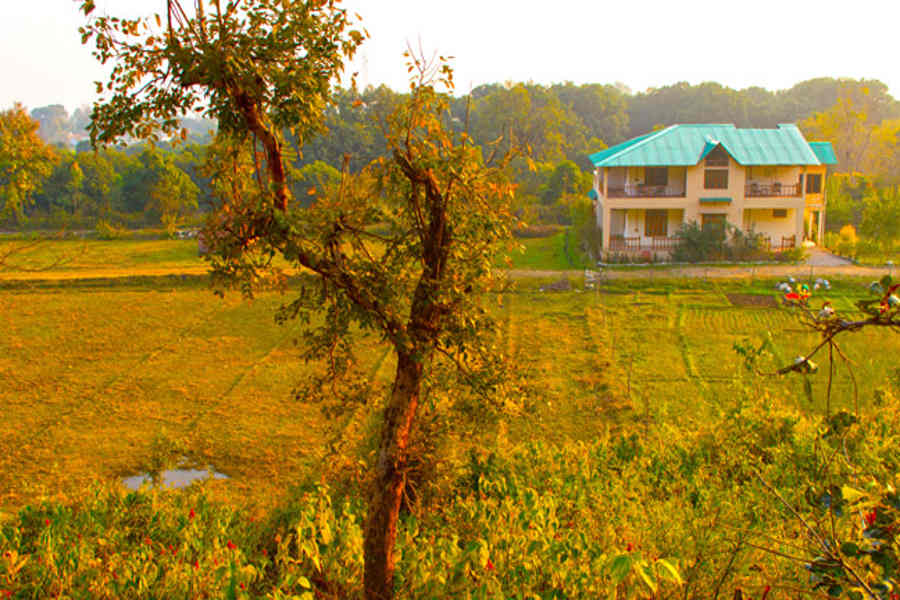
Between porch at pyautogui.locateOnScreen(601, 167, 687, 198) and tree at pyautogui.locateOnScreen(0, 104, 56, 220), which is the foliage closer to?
porch at pyautogui.locateOnScreen(601, 167, 687, 198)

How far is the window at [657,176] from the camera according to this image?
27.2m

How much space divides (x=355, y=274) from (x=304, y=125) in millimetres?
1001

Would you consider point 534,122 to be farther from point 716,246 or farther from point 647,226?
point 716,246

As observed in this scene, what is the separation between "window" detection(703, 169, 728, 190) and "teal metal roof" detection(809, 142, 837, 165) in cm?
530

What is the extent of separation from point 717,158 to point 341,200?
23839 millimetres

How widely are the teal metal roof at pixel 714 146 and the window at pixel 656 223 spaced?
1819 mm

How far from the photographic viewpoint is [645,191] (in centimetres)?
2702

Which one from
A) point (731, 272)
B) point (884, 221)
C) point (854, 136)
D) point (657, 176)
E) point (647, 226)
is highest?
point (854, 136)

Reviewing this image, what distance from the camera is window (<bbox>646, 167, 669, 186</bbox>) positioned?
1072 inches

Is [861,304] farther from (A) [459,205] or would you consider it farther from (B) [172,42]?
(B) [172,42]

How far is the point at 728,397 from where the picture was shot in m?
12.8

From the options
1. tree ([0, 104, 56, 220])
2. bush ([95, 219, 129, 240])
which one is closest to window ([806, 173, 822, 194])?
bush ([95, 219, 129, 240])

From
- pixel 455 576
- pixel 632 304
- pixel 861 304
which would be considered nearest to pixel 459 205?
pixel 455 576

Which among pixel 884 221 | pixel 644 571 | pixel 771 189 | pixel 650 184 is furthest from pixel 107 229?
pixel 884 221
